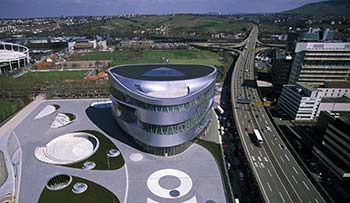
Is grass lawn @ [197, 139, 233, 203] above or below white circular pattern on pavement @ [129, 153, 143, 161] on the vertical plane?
above

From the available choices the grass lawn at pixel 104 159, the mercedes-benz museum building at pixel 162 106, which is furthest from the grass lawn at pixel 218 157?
the grass lawn at pixel 104 159

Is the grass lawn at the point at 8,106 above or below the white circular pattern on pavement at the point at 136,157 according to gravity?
below

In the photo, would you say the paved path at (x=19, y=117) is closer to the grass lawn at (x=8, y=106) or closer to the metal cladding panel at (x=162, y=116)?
the grass lawn at (x=8, y=106)

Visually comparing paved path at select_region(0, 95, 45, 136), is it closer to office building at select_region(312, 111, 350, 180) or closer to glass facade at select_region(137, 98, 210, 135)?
glass facade at select_region(137, 98, 210, 135)

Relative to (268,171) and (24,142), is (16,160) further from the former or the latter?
(268,171)

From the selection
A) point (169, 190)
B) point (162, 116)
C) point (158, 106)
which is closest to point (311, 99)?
point (162, 116)

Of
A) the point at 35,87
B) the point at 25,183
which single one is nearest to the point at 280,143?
the point at 25,183

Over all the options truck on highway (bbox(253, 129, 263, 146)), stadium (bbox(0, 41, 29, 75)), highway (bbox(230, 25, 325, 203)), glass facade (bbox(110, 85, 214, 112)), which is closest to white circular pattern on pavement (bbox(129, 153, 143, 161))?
glass facade (bbox(110, 85, 214, 112))
